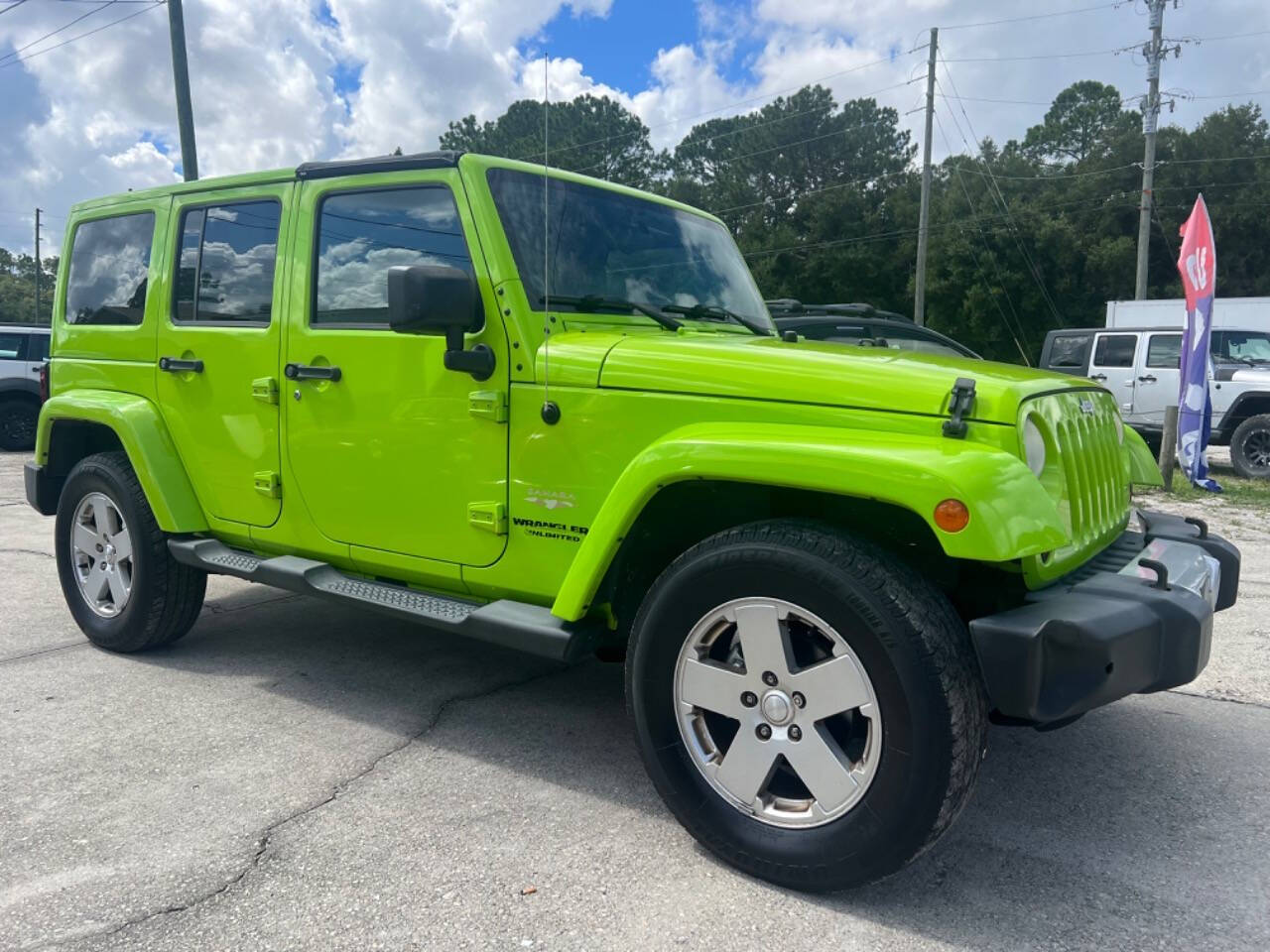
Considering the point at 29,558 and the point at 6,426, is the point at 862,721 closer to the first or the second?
the point at 29,558

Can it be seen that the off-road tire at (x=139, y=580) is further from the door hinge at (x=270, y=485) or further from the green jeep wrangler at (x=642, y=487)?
the door hinge at (x=270, y=485)

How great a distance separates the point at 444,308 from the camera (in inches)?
117

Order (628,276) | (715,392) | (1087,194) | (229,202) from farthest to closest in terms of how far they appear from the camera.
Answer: (1087,194), (229,202), (628,276), (715,392)

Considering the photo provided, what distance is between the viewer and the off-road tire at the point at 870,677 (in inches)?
91.7

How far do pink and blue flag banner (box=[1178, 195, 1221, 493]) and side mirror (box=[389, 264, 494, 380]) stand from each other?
863 centimetres

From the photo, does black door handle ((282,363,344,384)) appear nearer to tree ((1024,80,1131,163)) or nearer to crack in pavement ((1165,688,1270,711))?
crack in pavement ((1165,688,1270,711))

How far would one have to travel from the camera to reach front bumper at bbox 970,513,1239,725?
7.49 feet

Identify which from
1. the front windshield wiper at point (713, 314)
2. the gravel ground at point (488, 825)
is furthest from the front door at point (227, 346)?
the front windshield wiper at point (713, 314)

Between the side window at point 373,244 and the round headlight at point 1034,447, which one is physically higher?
the side window at point 373,244

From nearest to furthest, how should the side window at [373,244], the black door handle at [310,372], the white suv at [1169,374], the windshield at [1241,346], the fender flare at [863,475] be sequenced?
the fender flare at [863,475], the side window at [373,244], the black door handle at [310,372], the white suv at [1169,374], the windshield at [1241,346]

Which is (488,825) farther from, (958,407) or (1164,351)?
(1164,351)

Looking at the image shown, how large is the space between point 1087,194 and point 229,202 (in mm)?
41613

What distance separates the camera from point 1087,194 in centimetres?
3941

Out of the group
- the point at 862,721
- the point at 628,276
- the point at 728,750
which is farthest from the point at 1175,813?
the point at 628,276
